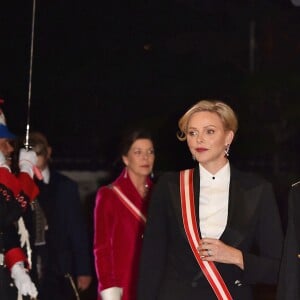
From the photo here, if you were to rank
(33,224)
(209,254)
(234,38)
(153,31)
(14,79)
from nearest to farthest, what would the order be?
(209,254), (33,224), (14,79), (153,31), (234,38)

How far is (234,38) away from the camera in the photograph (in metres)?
16.5

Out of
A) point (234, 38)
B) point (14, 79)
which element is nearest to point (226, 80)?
point (234, 38)

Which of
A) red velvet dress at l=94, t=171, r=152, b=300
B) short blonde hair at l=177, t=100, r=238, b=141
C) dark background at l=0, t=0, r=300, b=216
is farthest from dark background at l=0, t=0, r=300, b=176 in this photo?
short blonde hair at l=177, t=100, r=238, b=141

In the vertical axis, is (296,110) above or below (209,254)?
above

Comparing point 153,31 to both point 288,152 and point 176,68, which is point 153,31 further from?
point 288,152

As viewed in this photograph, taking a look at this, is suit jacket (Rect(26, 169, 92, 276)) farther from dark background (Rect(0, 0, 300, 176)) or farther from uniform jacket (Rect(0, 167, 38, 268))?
dark background (Rect(0, 0, 300, 176))

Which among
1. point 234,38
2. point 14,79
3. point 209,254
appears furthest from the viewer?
point 234,38

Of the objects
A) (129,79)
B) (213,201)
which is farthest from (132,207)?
(129,79)

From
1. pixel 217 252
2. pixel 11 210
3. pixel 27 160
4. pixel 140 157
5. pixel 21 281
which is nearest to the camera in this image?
pixel 217 252

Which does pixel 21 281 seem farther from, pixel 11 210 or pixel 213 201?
pixel 213 201

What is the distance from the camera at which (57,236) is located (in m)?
8.74

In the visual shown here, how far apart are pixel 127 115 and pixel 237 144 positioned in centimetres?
145

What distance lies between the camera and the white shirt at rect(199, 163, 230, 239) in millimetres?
5863

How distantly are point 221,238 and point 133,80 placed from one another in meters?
8.96
